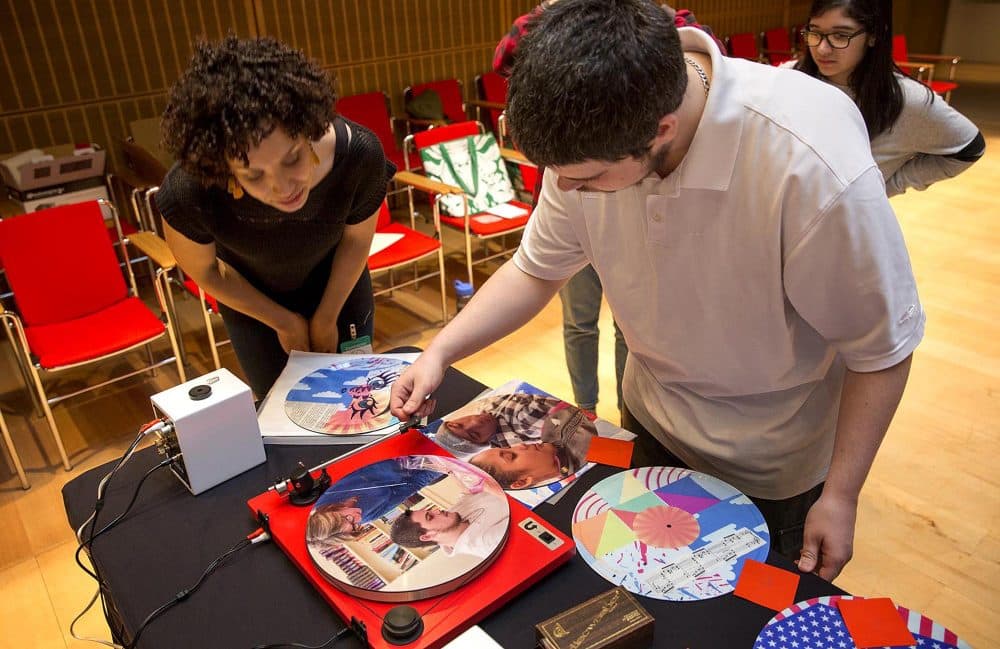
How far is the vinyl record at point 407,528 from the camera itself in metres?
0.92

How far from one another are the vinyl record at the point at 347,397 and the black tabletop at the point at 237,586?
0.11 meters

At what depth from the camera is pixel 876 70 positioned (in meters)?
1.93

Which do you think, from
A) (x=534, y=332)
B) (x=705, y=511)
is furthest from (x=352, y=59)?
(x=705, y=511)

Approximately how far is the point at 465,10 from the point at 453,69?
1.46 ft

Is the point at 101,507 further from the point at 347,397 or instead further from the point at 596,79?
the point at 596,79

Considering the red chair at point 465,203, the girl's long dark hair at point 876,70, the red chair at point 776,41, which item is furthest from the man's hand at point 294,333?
the red chair at point 776,41

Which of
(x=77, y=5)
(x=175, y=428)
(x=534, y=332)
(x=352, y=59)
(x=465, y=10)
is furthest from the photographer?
(x=465, y=10)

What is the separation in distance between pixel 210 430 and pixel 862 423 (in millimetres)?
982

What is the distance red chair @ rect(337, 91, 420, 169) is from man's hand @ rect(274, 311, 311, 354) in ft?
10.4

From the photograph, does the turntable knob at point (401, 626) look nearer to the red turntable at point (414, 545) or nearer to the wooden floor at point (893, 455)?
the red turntable at point (414, 545)

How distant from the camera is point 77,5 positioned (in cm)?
399

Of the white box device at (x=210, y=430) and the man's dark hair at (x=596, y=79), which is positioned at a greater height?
the man's dark hair at (x=596, y=79)

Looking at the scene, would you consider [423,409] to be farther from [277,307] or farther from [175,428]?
[277,307]

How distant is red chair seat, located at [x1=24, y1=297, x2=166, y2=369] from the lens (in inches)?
102
